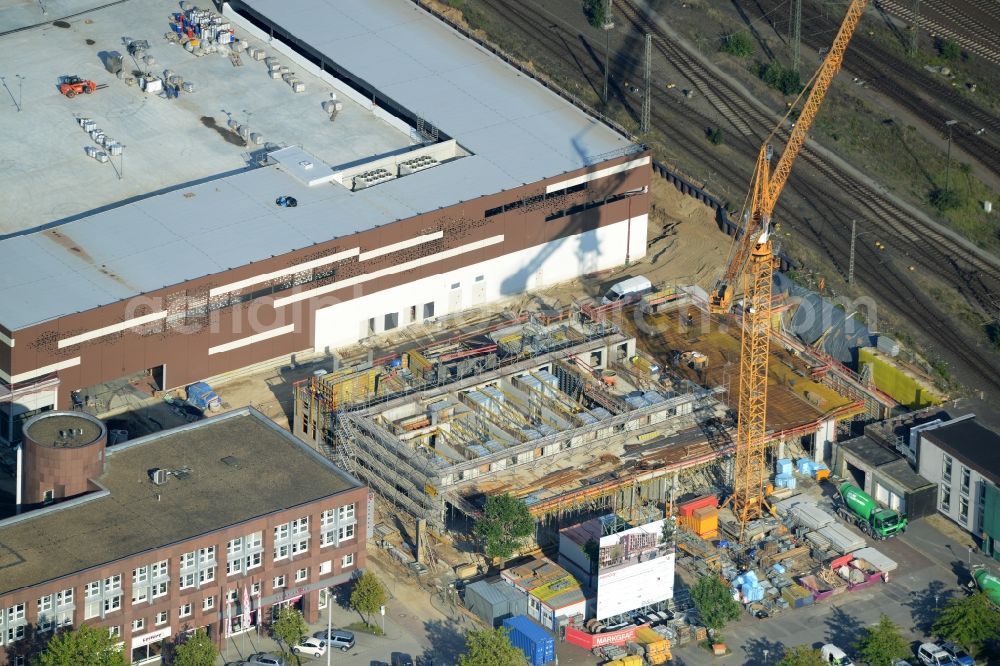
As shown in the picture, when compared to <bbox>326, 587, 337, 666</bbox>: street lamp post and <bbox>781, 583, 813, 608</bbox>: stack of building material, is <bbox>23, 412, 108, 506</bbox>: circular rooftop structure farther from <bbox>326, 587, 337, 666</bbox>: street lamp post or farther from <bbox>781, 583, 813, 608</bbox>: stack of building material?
<bbox>781, 583, 813, 608</bbox>: stack of building material

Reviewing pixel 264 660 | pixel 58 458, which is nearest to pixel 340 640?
pixel 264 660

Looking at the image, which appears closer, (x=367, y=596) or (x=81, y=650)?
(x=81, y=650)

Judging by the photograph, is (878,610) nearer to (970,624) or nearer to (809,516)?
(970,624)

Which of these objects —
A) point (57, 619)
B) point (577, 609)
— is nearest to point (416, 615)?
point (577, 609)

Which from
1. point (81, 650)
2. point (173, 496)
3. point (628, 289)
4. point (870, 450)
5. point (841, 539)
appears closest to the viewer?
point (81, 650)

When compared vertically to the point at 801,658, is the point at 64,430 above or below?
above

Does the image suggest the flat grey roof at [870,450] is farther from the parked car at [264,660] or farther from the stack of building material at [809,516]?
the parked car at [264,660]

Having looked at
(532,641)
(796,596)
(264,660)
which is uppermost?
(796,596)

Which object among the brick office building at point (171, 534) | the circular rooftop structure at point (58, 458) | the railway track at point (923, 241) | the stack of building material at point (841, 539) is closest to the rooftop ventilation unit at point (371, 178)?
the brick office building at point (171, 534)
